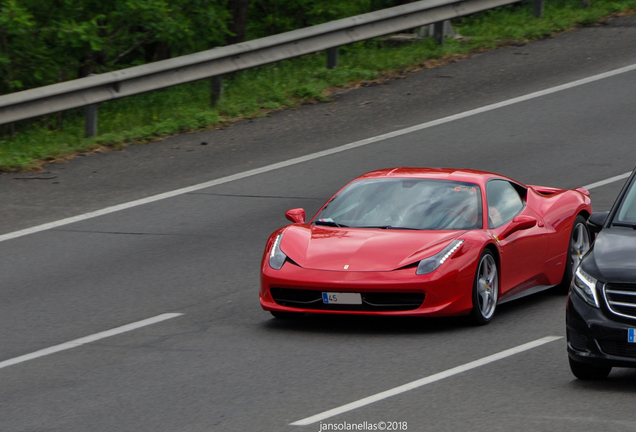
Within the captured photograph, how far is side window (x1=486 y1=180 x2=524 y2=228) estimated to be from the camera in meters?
9.30

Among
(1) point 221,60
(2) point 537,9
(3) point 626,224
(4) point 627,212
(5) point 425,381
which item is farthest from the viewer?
(2) point 537,9

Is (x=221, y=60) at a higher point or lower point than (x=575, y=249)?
higher

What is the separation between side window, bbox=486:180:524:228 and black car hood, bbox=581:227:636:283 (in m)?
2.12

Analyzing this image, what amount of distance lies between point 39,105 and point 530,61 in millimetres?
8210

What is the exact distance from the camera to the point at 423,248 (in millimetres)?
8523

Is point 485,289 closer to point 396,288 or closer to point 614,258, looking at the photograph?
point 396,288

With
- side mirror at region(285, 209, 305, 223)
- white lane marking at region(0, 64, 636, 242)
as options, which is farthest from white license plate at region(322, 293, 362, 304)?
white lane marking at region(0, 64, 636, 242)

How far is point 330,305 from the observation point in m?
8.45

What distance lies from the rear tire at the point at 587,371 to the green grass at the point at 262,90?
9.68 metres

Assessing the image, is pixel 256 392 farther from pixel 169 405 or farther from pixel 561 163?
pixel 561 163

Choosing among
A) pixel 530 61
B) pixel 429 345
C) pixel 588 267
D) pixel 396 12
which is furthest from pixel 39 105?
pixel 588 267

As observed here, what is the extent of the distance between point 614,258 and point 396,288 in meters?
1.99

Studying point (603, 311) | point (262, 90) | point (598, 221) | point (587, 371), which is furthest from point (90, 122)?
point (603, 311)

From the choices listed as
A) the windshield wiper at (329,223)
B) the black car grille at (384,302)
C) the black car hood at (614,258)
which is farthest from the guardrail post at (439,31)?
the black car hood at (614,258)
